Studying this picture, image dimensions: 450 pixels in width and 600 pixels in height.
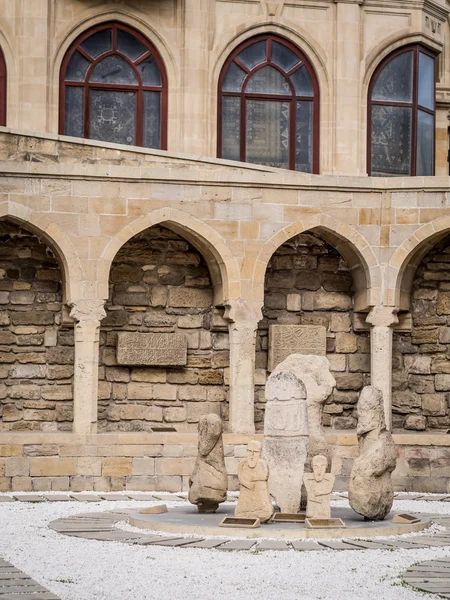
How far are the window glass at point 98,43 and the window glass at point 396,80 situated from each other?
465cm

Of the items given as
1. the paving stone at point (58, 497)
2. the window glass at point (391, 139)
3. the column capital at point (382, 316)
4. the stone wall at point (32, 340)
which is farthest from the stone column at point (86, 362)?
the window glass at point (391, 139)

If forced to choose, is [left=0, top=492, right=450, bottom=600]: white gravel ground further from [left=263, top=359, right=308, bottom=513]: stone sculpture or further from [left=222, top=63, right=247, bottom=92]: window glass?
[left=222, top=63, right=247, bottom=92]: window glass

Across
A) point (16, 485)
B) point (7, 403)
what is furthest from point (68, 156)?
point (16, 485)

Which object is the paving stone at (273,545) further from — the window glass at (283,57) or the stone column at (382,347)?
the window glass at (283,57)

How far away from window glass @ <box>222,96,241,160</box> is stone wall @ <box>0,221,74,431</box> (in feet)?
17.4

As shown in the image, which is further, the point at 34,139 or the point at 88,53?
the point at 88,53

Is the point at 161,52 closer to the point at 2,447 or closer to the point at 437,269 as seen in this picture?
the point at 437,269

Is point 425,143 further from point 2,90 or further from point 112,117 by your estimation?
point 2,90

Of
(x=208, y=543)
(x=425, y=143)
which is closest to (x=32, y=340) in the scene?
(x=208, y=543)

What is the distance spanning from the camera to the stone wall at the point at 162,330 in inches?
717

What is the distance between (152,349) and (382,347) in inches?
123

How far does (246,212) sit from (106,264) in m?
1.97

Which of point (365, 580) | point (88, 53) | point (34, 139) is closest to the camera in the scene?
point (365, 580)

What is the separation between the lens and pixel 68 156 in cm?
1823
